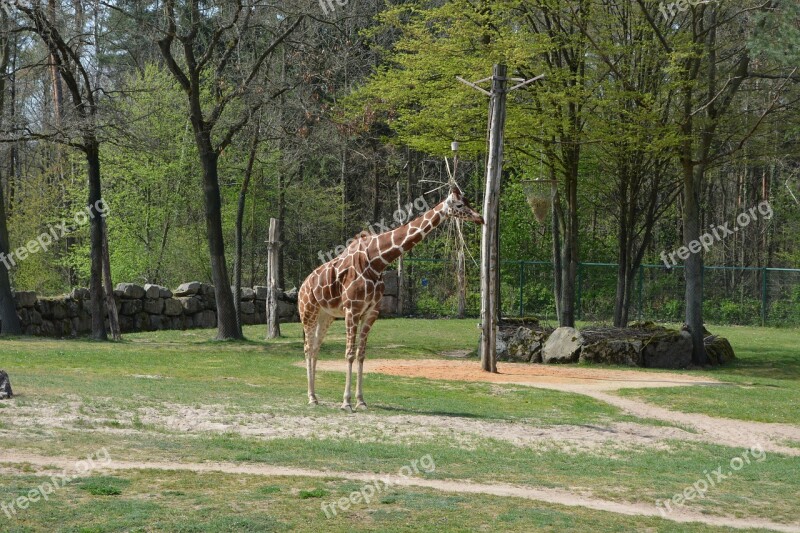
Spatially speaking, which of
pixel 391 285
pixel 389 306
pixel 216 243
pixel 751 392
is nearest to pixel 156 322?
pixel 216 243

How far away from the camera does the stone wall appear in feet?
98.2

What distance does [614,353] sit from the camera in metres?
25.3

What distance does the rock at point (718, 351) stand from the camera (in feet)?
85.7

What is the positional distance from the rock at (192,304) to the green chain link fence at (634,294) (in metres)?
10.5

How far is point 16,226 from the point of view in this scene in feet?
136

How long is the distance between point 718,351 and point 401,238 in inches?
553

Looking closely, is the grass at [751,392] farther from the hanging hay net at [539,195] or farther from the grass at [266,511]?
the grass at [266,511]

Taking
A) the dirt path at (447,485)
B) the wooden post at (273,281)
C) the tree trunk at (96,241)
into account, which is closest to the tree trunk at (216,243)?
the wooden post at (273,281)

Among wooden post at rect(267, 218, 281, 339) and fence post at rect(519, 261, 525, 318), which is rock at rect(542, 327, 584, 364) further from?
fence post at rect(519, 261, 525, 318)

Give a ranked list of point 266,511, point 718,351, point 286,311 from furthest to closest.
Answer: point 286,311 → point 718,351 → point 266,511

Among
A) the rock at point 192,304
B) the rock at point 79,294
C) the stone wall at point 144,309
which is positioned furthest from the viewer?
the rock at point 192,304

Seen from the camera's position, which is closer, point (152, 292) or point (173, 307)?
point (152, 292)

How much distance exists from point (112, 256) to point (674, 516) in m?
36.7

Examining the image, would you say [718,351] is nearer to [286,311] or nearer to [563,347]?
[563,347]
